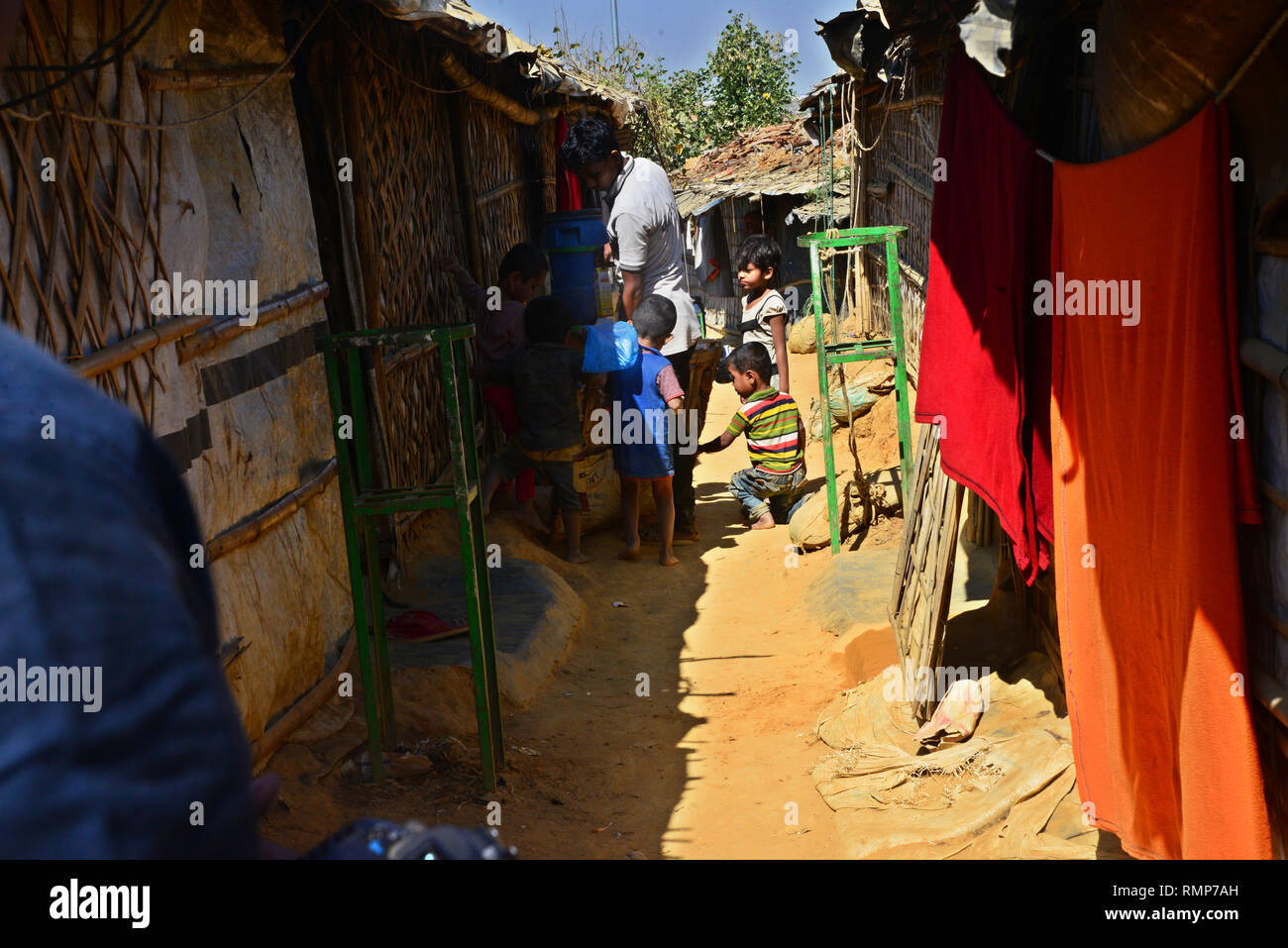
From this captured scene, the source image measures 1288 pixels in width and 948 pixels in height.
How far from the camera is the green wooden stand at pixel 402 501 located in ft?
12.7

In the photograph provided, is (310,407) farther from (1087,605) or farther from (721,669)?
(1087,605)

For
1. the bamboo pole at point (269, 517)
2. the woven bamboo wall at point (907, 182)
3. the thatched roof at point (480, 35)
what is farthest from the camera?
the woven bamboo wall at point (907, 182)

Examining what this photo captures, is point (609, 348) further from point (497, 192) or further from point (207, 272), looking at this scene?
point (207, 272)

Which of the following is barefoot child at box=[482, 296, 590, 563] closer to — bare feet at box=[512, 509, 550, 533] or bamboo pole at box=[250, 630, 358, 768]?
bare feet at box=[512, 509, 550, 533]

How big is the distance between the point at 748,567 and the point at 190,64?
4.74m

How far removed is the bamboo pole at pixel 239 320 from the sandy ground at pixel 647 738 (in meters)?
1.55

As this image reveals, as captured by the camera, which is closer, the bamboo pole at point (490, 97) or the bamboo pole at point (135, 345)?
the bamboo pole at point (135, 345)

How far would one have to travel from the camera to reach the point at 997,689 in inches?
176

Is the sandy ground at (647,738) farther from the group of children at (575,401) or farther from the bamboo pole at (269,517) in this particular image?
the bamboo pole at (269,517)

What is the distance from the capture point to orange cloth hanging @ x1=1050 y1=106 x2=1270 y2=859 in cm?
236

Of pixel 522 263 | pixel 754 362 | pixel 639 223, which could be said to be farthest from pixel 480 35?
pixel 754 362

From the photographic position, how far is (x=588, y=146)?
6.85 metres

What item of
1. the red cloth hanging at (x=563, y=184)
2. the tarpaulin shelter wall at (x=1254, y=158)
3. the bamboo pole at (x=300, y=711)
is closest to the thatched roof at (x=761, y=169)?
the red cloth hanging at (x=563, y=184)

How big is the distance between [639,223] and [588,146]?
23.2 inches
